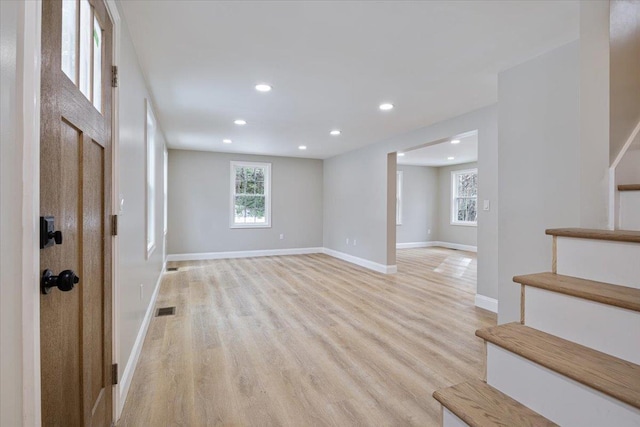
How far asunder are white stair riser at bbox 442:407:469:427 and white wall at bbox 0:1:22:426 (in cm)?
132

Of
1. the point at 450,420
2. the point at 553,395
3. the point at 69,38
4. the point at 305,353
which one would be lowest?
the point at 305,353

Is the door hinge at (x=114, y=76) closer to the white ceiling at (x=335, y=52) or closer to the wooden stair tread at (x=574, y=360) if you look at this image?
the white ceiling at (x=335, y=52)

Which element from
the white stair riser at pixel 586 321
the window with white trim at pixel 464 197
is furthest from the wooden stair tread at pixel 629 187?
the window with white trim at pixel 464 197

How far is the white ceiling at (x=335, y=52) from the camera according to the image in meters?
1.91

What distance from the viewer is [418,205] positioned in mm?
9234

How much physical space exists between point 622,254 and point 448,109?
114 inches

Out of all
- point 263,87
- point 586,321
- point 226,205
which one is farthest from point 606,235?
point 226,205

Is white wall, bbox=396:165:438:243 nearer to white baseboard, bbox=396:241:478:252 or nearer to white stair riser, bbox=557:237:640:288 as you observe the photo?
white baseboard, bbox=396:241:478:252

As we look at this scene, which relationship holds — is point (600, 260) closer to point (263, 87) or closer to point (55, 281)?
point (55, 281)

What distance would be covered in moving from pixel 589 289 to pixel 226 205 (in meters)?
6.66

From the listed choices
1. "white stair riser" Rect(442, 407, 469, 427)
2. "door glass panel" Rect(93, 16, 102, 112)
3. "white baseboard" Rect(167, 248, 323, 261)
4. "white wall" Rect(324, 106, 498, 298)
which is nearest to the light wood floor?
"white stair riser" Rect(442, 407, 469, 427)

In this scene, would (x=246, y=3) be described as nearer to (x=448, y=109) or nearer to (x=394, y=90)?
(x=394, y=90)

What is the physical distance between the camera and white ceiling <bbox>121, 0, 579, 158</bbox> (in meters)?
1.91

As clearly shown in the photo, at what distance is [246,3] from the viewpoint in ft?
6.01
